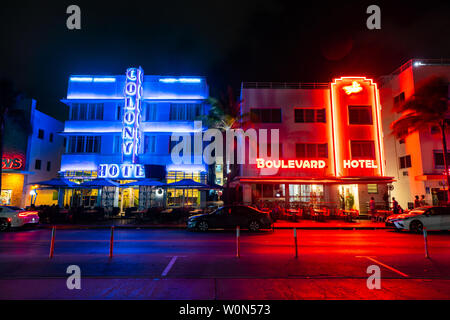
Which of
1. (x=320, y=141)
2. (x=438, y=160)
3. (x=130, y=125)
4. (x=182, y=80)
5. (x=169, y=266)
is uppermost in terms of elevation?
(x=182, y=80)

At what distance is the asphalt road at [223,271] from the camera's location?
207 inches

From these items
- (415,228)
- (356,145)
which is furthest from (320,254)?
(356,145)

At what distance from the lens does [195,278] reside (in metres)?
6.16

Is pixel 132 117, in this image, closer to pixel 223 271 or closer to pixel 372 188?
pixel 223 271

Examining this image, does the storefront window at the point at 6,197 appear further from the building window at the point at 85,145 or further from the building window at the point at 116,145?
the building window at the point at 116,145

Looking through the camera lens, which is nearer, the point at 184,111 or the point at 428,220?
the point at 428,220

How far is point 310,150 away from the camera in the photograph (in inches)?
955

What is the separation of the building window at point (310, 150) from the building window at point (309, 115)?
2.43m

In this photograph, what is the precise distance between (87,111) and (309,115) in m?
22.9

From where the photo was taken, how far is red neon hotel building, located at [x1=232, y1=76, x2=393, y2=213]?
23.4 meters

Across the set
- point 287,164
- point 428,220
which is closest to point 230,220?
point 287,164

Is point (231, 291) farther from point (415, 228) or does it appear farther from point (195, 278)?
point (415, 228)

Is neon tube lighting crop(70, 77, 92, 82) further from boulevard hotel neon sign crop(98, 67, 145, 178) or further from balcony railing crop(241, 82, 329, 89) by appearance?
balcony railing crop(241, 82, 329, 89)

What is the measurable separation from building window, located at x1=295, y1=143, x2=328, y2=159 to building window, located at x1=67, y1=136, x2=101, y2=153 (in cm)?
2020
